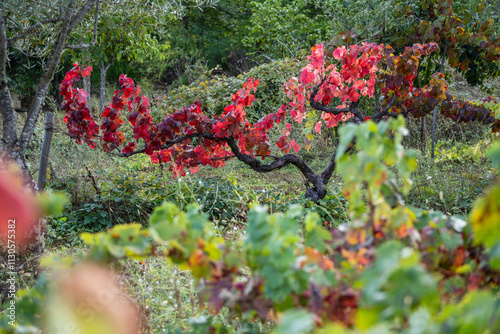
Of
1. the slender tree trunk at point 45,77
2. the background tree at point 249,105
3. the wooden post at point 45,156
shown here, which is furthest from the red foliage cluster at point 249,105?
the slender tree trunk at point 45,77

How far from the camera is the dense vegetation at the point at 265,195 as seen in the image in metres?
0.73

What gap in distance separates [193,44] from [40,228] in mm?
11227

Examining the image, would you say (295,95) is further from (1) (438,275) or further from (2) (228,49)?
(2) (228,49)

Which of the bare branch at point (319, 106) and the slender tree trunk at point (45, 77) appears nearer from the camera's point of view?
the slender tree trunk at point (45, 77)

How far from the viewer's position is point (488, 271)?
0.81 metres

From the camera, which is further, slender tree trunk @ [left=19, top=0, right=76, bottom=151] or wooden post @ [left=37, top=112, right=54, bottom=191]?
wooden post @ [left=37, top=112, right=54, bottom=191]

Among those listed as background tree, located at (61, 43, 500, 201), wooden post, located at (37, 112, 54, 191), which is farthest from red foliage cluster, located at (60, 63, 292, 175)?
wooden post, located at (37, 112, 54, 191)

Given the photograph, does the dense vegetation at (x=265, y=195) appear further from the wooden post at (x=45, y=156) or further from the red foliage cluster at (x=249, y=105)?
the wooden post at (x=45, y=156)

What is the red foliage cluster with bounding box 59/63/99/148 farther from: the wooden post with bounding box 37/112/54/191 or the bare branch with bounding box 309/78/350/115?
the bare branch with bounding box 309/78/350/115

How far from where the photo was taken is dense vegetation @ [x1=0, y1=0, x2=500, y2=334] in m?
0.73

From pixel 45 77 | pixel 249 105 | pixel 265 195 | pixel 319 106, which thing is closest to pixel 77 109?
pixel 45 77

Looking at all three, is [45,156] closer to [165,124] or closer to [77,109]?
[77,109]

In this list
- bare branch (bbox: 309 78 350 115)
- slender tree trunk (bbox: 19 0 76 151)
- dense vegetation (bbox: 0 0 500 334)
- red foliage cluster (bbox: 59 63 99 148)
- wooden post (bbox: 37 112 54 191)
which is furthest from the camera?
bare branch (bbox: 309 78 350 115)

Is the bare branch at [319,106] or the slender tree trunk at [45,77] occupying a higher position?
the slender tree trunk at [45,77]
